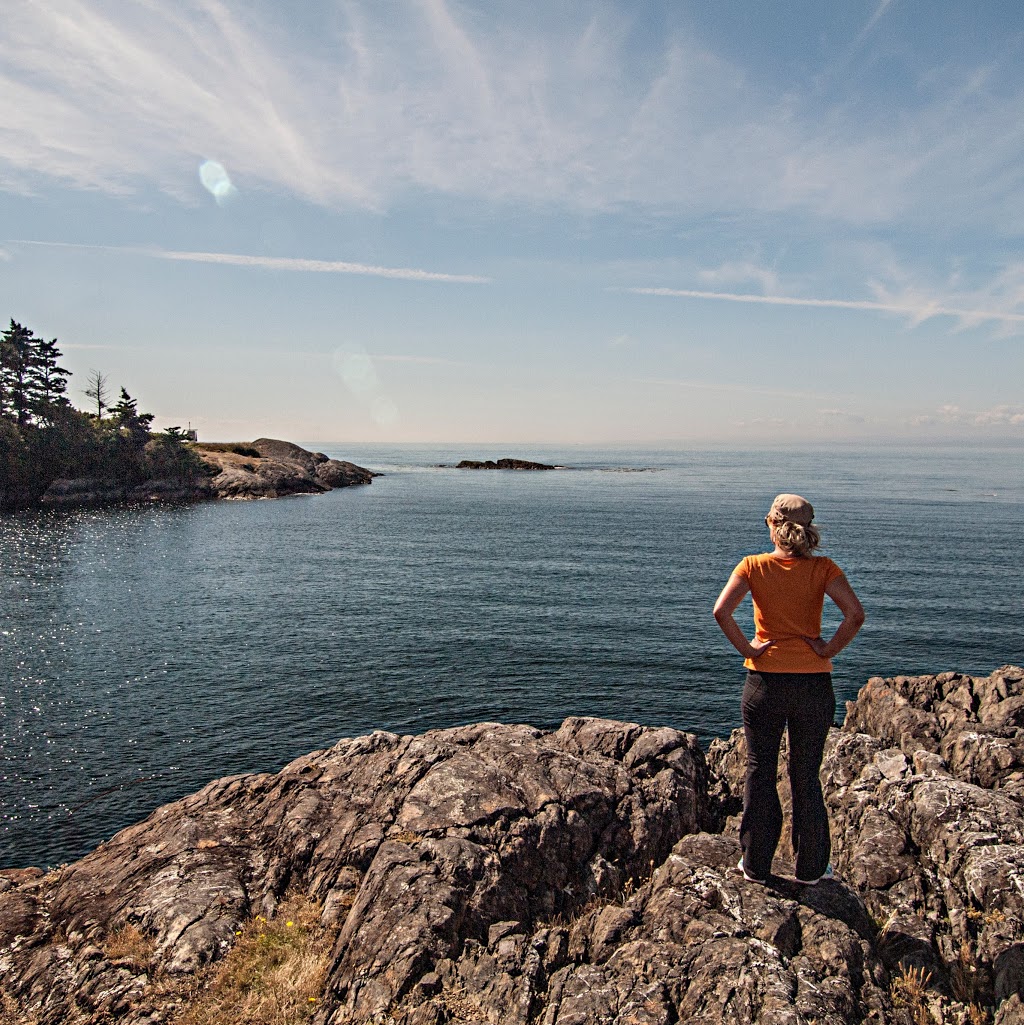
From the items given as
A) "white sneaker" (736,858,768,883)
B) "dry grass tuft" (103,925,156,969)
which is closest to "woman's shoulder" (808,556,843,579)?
"white sneaker" (736,858,768,883)

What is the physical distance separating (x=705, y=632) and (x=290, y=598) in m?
34.6

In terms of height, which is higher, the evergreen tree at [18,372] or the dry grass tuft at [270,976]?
the evergreen tree at [18,372]

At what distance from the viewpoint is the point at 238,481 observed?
151500mm

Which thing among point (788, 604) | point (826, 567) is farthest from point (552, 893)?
point (826, 567)

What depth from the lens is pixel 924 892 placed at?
10.9 meters

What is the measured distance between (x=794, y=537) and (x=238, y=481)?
156 m

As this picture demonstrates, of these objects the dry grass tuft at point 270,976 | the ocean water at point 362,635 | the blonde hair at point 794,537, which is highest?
the blonde hair at point 794,537

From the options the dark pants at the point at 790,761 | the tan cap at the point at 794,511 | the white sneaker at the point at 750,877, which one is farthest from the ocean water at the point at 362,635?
the tan cap at the point at 794,511

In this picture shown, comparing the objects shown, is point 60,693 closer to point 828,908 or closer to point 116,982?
point 116,982

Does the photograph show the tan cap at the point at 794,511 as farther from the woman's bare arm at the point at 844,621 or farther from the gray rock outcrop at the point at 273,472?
the gray rock outcrop at the point at 273,472

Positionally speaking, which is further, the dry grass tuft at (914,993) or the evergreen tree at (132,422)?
the evergreen tree at (132,422)

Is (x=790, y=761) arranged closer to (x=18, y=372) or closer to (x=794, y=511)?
(x=794, y=511)

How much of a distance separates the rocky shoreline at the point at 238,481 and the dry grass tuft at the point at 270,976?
427 feet

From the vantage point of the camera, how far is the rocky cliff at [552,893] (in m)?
8.70
